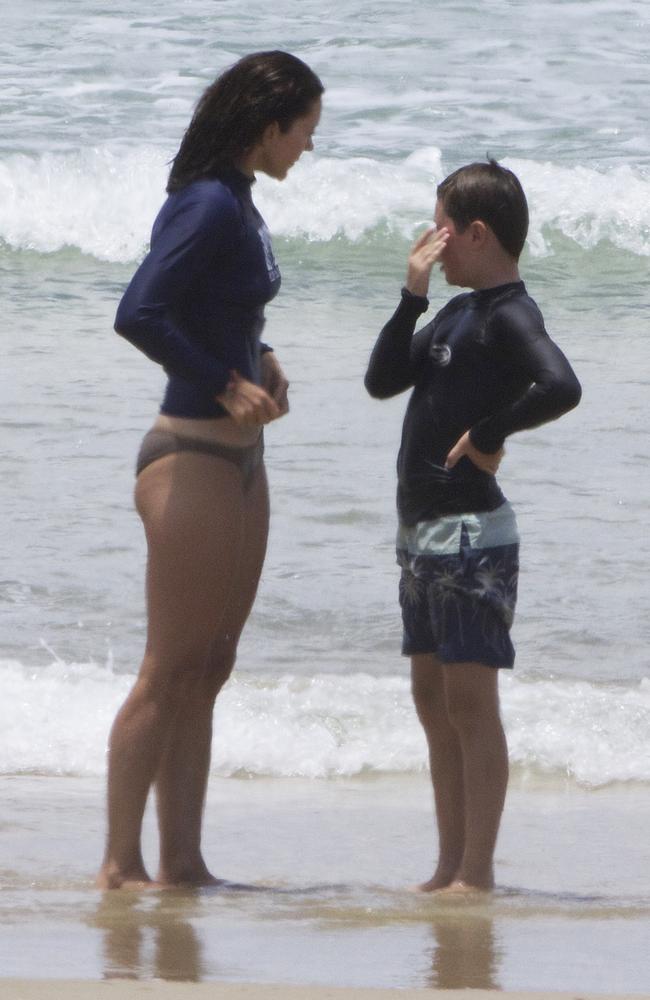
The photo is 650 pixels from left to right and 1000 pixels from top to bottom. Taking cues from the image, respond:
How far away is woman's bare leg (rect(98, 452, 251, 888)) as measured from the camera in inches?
123

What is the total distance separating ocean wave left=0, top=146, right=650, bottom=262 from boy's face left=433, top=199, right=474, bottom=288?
961 centimetres

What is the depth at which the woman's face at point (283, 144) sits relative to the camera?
316 cm

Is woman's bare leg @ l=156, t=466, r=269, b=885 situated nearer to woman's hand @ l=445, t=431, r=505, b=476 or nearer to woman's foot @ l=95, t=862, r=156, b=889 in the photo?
woman's foot @ l=95, t=862, r=156, b=889

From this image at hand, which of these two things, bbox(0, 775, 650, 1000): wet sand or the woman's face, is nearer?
bbox(0, 775, 650, 1000): wet sand

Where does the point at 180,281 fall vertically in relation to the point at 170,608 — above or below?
above

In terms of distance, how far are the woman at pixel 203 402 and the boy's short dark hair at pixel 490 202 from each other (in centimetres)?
32

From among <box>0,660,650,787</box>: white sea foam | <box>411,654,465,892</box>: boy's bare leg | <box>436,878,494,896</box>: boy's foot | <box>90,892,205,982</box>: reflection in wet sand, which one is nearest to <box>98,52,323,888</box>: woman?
<box>90,892,205,982</box>: reflection in wet sand

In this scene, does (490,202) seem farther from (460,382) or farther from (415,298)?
(460,382)

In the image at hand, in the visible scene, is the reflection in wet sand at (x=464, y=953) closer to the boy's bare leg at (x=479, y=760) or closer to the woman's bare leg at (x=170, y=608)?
the boy's bare leg at (x=479, y=760)

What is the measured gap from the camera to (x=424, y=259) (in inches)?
128

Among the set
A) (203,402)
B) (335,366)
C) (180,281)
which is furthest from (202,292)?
(335,366)

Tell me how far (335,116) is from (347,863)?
1268cm

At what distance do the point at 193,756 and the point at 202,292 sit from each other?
0.95 metres

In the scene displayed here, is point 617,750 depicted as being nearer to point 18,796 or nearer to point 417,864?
point 417,864
